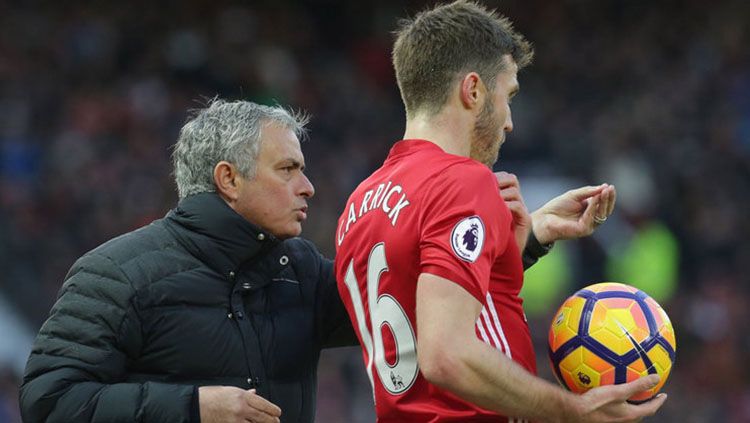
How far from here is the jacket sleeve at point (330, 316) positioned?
426 cm

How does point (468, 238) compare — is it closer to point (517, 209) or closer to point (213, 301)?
point (517, 209)

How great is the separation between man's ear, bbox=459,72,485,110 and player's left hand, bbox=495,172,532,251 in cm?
34

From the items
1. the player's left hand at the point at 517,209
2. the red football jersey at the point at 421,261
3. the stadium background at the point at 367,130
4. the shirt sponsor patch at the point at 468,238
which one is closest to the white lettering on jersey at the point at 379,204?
the red football jersey at the point at 421,261

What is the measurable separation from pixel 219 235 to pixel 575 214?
1.19m

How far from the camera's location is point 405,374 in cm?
339

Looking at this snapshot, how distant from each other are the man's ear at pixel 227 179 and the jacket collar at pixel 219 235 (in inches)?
1.9

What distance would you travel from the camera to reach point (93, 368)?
3697 millimetres

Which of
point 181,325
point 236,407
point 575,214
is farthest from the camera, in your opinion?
point 575,214

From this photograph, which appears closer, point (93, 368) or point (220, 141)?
point (93, 368)

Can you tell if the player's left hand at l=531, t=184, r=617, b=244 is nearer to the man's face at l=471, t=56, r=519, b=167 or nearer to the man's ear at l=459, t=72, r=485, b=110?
the man's face at l=471, t=56, r=519, b=167

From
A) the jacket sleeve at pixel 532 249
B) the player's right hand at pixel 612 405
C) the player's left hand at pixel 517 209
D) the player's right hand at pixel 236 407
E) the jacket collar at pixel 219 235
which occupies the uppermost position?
the player's left hand at pixel 517 209

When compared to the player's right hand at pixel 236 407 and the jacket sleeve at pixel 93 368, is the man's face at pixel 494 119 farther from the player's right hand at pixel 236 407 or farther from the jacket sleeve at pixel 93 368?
the jacket sleeve at pixel 93 368

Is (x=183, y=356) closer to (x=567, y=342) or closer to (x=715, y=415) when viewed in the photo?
(x=567, y=342)

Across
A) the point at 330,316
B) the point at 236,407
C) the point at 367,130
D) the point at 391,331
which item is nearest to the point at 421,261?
the point at 391,331
